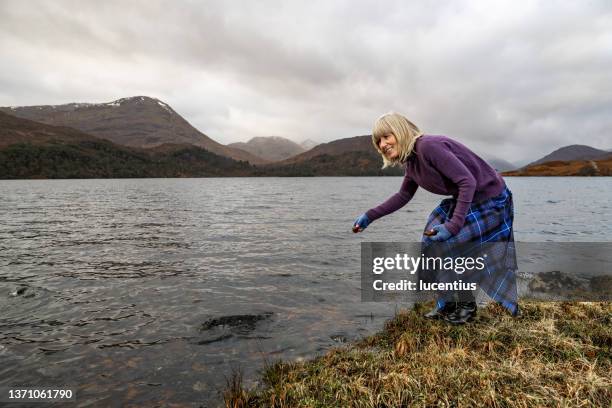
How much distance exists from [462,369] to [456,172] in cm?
240

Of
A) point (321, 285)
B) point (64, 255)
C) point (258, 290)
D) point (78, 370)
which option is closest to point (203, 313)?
point (258, 290)

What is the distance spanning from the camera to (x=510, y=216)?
5.21 m

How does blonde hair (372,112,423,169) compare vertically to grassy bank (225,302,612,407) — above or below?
above

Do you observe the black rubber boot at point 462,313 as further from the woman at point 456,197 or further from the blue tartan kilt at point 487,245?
the blue tartan kilt at point 487,245

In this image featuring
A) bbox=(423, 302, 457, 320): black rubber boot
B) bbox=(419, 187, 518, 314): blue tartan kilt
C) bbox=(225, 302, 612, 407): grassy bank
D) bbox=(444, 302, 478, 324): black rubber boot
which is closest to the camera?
bbox=(225, 302, 612, 407): grassy bank

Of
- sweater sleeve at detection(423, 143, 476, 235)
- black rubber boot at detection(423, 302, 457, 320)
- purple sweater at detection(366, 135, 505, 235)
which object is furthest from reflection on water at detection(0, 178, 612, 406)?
sweater sleeve at detection(423, 143, 476, 235)

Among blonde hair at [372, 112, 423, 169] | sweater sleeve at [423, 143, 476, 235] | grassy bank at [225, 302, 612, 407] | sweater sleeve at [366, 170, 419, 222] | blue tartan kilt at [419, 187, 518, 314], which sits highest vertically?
blonde hair at [372, 112, 423, 169]

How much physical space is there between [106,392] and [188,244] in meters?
12.6

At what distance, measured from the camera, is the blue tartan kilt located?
16.6 feet

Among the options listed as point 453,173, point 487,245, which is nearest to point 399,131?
point 453,173

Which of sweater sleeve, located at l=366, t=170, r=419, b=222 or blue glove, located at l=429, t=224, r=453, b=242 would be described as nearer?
blue glove, located at l=429, t=224, r=453, b=242

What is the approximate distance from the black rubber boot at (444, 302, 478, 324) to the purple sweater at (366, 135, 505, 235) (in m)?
2.05

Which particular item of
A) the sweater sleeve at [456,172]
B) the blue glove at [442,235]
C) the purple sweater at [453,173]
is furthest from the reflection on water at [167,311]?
the sweater sleeve at [456,172]

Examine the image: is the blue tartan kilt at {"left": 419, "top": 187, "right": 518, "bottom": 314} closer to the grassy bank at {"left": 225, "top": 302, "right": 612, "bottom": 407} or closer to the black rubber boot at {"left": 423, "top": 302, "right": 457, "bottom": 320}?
the grassy bank at {"left": 225, "top": 302, "right": 612, "bottom": 407}
